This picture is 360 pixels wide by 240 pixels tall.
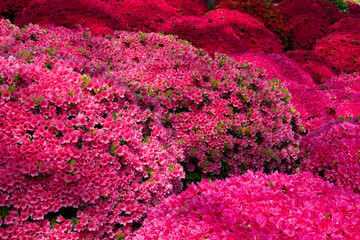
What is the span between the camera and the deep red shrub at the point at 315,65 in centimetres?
885

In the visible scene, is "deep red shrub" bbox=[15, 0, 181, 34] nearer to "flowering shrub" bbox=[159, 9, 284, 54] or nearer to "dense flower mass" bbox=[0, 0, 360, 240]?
"flowering shrub" bbox=[159, 9, 284, 54]

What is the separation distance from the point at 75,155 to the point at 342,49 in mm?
9792

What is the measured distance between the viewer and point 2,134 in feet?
8.98

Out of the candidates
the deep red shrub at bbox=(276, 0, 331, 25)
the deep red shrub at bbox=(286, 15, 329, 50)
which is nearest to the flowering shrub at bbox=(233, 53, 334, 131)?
the deep red shrub at bbox=(286, 15, 329, 50)

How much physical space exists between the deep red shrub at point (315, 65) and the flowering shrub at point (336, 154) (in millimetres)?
4631

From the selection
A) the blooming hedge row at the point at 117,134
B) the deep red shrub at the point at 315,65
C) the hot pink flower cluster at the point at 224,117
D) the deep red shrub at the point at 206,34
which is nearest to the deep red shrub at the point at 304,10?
the deep red shrub at the point at 315,65

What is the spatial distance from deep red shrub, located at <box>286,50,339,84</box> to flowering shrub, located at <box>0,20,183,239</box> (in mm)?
6807

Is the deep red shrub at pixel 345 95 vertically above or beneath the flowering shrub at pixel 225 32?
beneath

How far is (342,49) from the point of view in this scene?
9.92 meters

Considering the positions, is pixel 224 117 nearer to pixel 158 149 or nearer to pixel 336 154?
pixel 158 149

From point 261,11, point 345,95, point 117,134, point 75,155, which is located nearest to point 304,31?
point 261,11

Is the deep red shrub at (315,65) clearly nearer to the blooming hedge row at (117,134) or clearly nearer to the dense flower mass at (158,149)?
the dense flower mass at (158,149)

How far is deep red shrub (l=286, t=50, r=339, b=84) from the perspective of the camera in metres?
8.85

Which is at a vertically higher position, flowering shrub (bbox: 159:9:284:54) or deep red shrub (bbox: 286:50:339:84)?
flowering shrub (bbox: 159:9:284:54)
